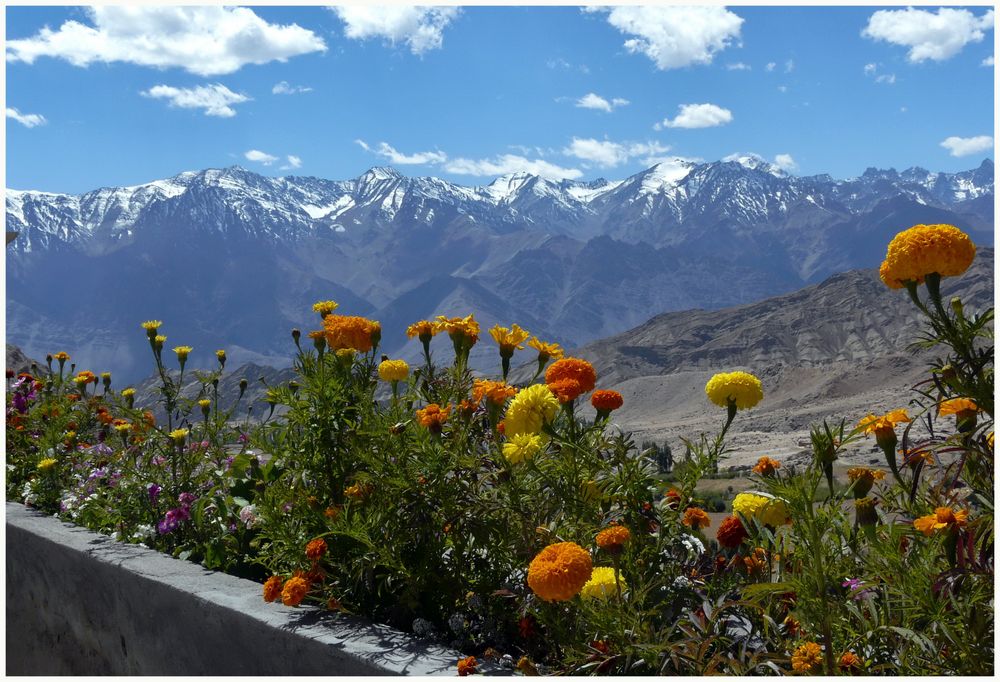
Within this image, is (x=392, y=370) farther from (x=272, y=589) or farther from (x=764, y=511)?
(x=764, y=511)

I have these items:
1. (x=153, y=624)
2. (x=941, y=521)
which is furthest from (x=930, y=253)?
(x=153, y=624)

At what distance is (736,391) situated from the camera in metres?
1.82

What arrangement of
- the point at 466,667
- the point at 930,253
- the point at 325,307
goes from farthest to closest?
the point at 325,307, the point at 466,667, the point at 930,253

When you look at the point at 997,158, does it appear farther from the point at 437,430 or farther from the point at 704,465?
the point at 437,430

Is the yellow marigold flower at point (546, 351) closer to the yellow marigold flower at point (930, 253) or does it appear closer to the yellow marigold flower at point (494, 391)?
the yellow marigold flower at point (494, 391)

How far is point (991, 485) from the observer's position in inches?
60.1

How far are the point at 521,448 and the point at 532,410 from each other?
105 mm

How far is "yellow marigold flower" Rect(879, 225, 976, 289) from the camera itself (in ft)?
4.63

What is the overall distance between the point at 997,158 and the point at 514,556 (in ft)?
4.02

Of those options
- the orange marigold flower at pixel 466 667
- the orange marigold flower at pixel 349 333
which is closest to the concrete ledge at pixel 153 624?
the orange marigold flower at pixel 466 667

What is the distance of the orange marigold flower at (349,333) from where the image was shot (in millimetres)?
2195

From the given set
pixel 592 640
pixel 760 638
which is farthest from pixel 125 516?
pixel 760 638

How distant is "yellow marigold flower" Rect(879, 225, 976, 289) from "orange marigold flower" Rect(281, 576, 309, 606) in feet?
4.68

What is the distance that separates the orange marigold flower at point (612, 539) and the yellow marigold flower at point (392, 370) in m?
0.85
